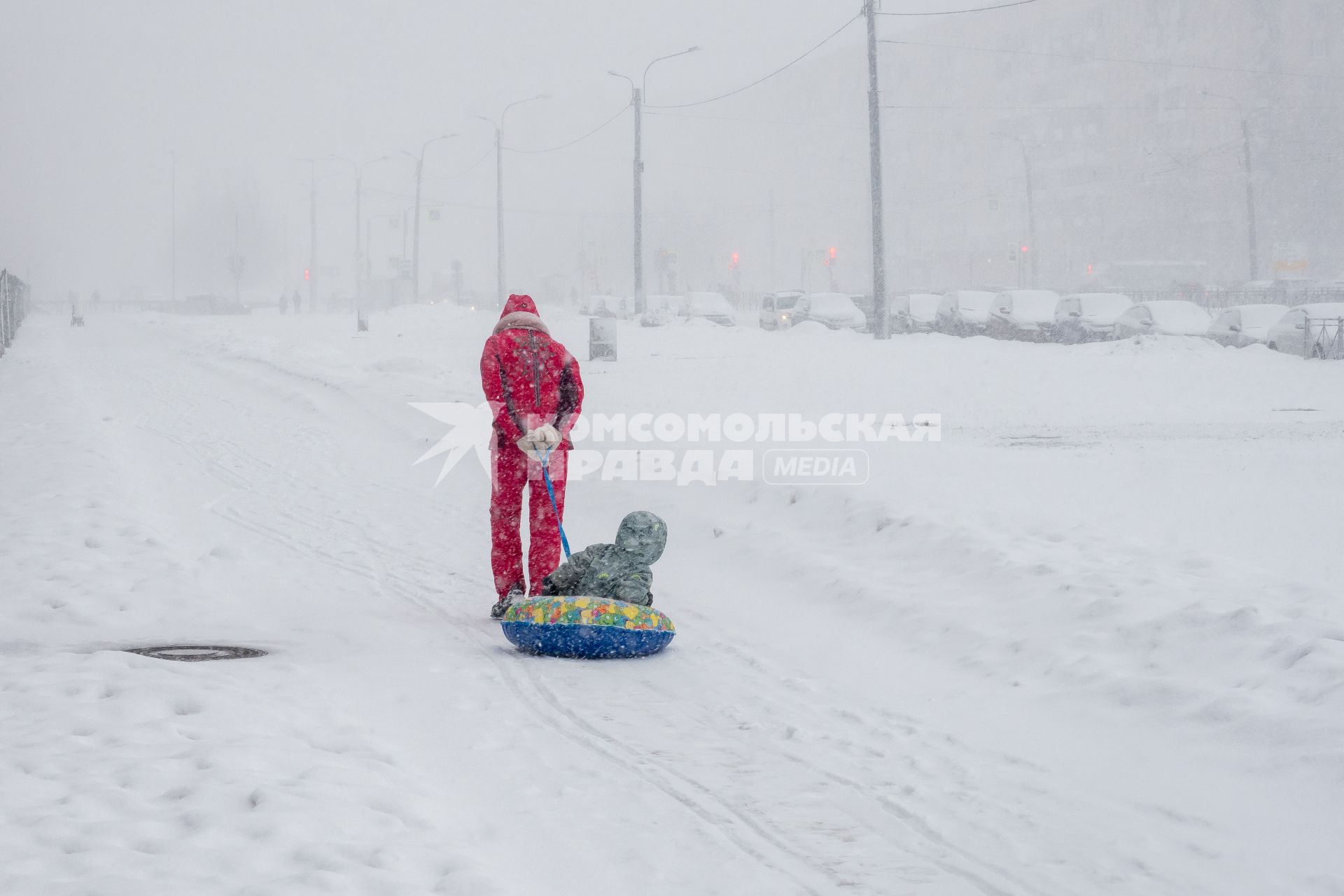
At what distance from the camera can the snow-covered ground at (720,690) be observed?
12.3 ft

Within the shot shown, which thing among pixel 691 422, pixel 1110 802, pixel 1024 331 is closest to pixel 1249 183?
pixel 1024 331

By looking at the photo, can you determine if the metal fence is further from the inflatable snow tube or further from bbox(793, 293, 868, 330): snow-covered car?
the inflatable snow tube

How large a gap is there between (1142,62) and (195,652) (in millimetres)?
110692

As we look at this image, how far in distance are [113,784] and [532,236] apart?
537 ft

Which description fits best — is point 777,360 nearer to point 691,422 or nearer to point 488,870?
point 691,422

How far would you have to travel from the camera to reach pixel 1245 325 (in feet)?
95.8

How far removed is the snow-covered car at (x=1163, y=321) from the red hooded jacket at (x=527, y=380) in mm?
26243

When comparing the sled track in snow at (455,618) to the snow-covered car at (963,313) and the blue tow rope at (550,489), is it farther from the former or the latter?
the snow-covered car at (963,313)

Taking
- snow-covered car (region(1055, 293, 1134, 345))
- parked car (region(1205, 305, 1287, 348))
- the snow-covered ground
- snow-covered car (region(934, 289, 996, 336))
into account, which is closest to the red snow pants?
the snow-covered ground

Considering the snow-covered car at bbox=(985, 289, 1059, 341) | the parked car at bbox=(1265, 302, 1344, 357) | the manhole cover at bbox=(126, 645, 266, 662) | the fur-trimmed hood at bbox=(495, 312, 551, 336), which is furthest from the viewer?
the snow-covered car at bbox=(985, 289, 1059, 341)

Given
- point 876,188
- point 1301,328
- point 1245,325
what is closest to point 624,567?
point 1301,328

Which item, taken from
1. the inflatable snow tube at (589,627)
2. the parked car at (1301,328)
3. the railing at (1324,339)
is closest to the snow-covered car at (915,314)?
the parked car at (1301,328)

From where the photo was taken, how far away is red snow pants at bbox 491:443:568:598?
684 centimetres

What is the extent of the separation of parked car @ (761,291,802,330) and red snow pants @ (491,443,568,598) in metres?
34.7
